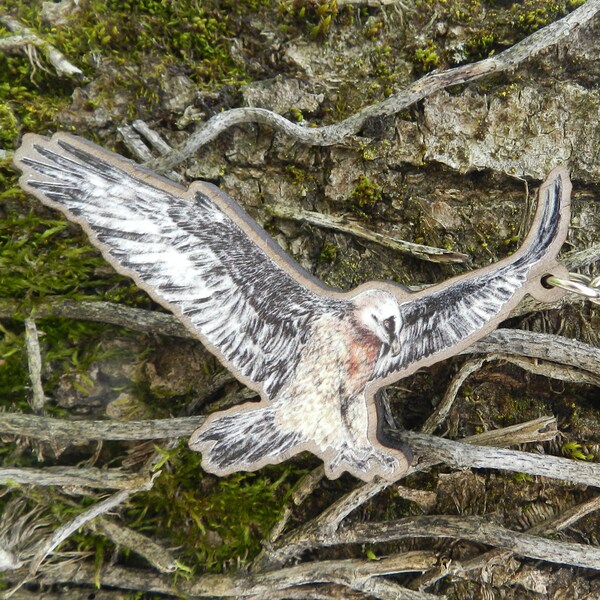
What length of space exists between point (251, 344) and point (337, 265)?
1.93 ft

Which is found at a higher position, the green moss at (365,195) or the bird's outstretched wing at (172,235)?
the green moss at (365,195)

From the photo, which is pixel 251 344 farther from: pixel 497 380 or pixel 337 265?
pixel 497 380

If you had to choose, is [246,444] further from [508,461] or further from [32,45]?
[32,45]

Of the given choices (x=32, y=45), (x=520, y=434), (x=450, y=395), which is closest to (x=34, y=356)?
(x=32, y=45)

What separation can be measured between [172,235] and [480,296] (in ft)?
3.62

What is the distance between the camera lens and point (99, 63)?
2230 mm

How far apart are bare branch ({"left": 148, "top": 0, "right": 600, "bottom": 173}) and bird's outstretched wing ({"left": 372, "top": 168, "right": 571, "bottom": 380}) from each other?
2.09 ft

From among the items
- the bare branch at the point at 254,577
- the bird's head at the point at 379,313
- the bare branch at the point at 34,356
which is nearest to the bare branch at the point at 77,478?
the bare branch at the point at 34,356

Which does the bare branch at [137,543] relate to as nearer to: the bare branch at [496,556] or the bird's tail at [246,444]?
the bird's tail at [246,444]

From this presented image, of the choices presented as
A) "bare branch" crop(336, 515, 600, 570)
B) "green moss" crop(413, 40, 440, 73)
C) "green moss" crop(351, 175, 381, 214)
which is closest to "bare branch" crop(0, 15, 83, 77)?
"green moss" crop(351, 175, 381, 214)

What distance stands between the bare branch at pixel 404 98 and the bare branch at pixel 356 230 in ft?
1.01

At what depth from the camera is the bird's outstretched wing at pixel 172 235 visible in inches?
69.5

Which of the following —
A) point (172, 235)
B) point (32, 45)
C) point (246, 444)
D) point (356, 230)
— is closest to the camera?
point (172, 235)

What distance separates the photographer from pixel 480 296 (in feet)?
6.06
